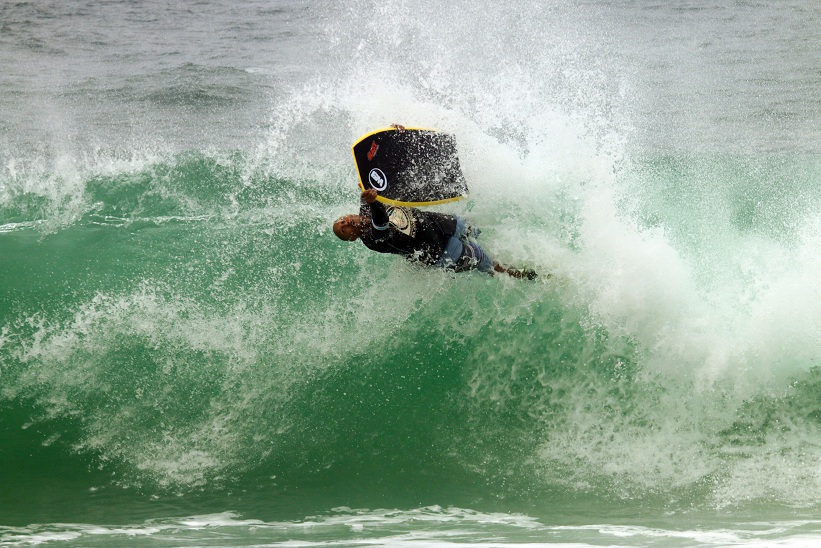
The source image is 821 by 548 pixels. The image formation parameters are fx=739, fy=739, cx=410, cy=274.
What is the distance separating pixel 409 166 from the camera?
5680 mm

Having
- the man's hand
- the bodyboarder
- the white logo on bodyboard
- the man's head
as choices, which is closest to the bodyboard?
the white logo on bodyboard

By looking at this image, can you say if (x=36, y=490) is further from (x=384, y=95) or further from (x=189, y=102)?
(x=189, y=102)

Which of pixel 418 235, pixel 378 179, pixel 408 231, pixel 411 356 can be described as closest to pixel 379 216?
pixel 408 231

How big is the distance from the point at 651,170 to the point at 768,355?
3.94 m

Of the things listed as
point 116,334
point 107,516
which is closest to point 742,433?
point 107,516

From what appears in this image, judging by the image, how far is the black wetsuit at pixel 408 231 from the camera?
5.18m

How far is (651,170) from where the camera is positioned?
925 centimetres

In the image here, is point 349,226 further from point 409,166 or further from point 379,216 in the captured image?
point 409,166

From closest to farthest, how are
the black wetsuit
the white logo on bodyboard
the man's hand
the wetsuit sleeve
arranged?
the man's hand
the wetsuit sleeve
the black wetsuit
the white logo on bodyboard

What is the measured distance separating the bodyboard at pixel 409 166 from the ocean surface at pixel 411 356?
0.67 m

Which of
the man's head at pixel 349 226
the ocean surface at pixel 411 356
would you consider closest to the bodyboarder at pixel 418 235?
the man's head at pixel 349 226

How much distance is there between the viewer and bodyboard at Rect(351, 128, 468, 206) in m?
5.60

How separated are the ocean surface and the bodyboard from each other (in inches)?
26.4

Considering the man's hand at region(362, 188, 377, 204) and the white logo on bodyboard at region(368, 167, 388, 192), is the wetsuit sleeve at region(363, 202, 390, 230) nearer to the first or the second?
the man's hand at region(362, 188, 377, 204)
